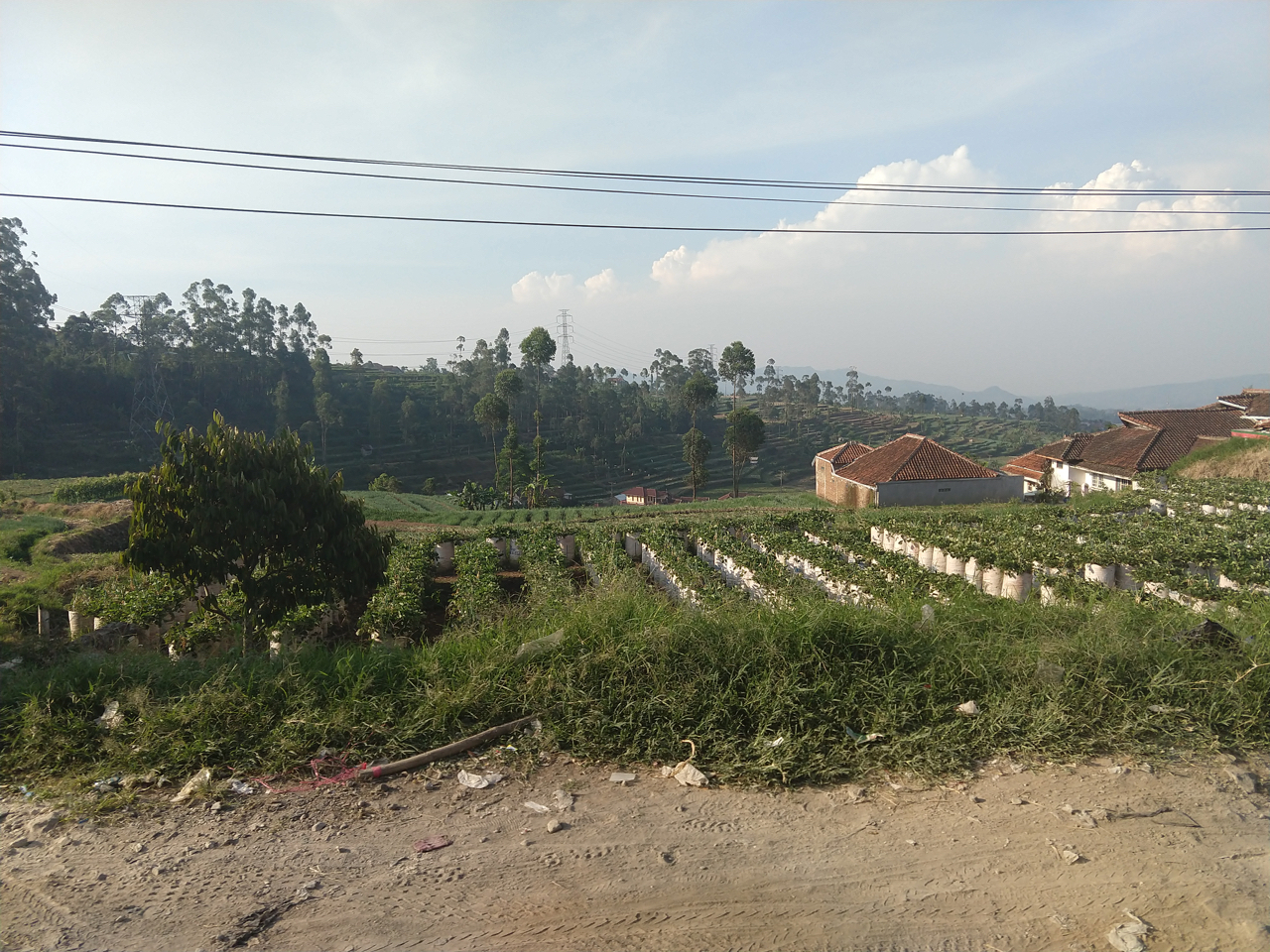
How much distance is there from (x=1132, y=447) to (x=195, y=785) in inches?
1520

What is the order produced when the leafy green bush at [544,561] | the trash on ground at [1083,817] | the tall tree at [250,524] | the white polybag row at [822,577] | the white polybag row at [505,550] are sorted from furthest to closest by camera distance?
1. the white polybag row at [505,550]
2. the white polybag row at [822,577]
3. the leafy green bush at [544,561]
4. the tall tree at [250,524]
5. the trash on ground at [1083,817]

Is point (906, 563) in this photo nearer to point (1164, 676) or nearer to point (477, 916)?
point (1164, 676)

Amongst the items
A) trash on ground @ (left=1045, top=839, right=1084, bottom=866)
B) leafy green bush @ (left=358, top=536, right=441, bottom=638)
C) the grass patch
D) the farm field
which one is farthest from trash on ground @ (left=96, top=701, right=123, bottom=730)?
the grass patch

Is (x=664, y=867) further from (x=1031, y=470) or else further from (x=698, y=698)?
(x=1031, y=470)

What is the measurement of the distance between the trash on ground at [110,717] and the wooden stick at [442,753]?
187 cm

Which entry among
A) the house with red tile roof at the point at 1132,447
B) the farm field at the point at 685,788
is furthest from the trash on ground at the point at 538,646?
the house with red tile roof at the point at 1132,447

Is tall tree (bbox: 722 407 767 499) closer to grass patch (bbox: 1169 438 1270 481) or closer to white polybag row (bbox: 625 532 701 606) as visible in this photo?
grass patch (bbox: 1169 438 1270 481)

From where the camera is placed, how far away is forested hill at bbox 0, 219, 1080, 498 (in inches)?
1966

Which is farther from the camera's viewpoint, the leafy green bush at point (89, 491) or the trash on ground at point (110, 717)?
the leafy green bush at point (89, 491)

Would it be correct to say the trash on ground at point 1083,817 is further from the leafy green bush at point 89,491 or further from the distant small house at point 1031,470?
the distant small house at point 1031,470

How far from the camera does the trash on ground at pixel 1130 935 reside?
10.2 feet

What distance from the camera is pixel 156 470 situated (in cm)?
741

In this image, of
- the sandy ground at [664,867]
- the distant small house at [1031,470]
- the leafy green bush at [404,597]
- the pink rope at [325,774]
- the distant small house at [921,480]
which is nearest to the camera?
the sandy ground at [664,867]

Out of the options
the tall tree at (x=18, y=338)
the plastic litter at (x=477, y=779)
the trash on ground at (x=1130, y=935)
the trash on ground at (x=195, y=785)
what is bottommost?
the trash on ground at (x=1130, y=935)
